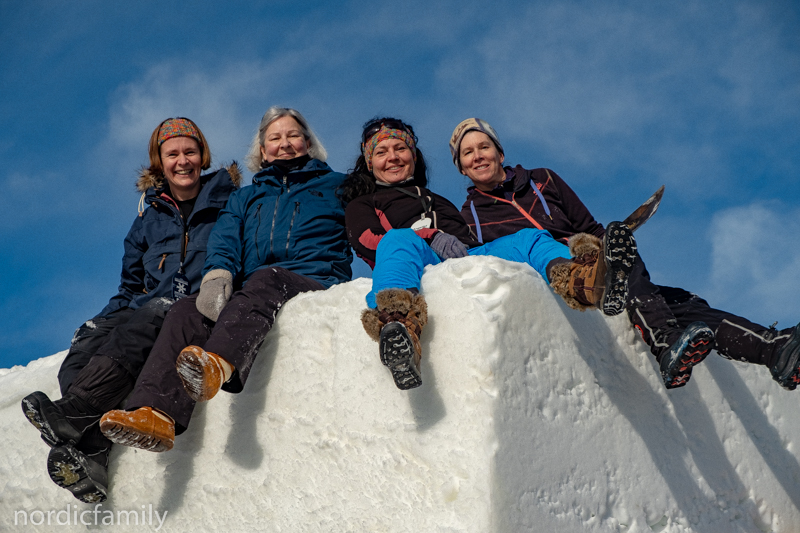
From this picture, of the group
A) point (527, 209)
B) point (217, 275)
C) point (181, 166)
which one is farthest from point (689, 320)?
point (181, 166)

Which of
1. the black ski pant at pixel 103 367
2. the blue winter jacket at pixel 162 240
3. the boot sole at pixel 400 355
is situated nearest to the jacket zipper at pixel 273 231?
the blue winter jacket at pixel 162 240

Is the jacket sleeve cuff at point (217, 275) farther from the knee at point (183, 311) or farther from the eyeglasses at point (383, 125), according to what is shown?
the eyeglasses at point (383, 125)

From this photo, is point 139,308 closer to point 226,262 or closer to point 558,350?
point 226,262

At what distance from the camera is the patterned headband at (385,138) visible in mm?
4012

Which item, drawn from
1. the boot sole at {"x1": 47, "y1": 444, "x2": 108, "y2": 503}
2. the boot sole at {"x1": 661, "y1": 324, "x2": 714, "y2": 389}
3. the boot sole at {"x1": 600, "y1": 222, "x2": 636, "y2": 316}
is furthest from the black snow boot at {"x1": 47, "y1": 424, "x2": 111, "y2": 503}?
the boot sole at {"x1": 661, "y1": 324, "x2": 714, "y2": 389}

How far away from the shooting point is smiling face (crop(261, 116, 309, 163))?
4246 mm

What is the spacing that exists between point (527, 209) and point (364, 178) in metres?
0.96

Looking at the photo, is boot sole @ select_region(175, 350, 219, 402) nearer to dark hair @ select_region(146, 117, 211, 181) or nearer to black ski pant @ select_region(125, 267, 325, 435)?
black ski pant @ select_region(125, 267, 325, 435)

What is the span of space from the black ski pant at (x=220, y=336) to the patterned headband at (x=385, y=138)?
3.45 feet

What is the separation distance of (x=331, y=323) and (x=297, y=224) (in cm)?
99

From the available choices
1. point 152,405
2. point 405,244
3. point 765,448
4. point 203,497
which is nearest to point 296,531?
point 203,497

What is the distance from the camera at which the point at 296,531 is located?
109 inches

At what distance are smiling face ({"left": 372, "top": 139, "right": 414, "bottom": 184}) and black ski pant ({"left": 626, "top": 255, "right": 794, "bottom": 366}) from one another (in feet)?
4.65

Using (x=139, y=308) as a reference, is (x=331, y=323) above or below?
below
